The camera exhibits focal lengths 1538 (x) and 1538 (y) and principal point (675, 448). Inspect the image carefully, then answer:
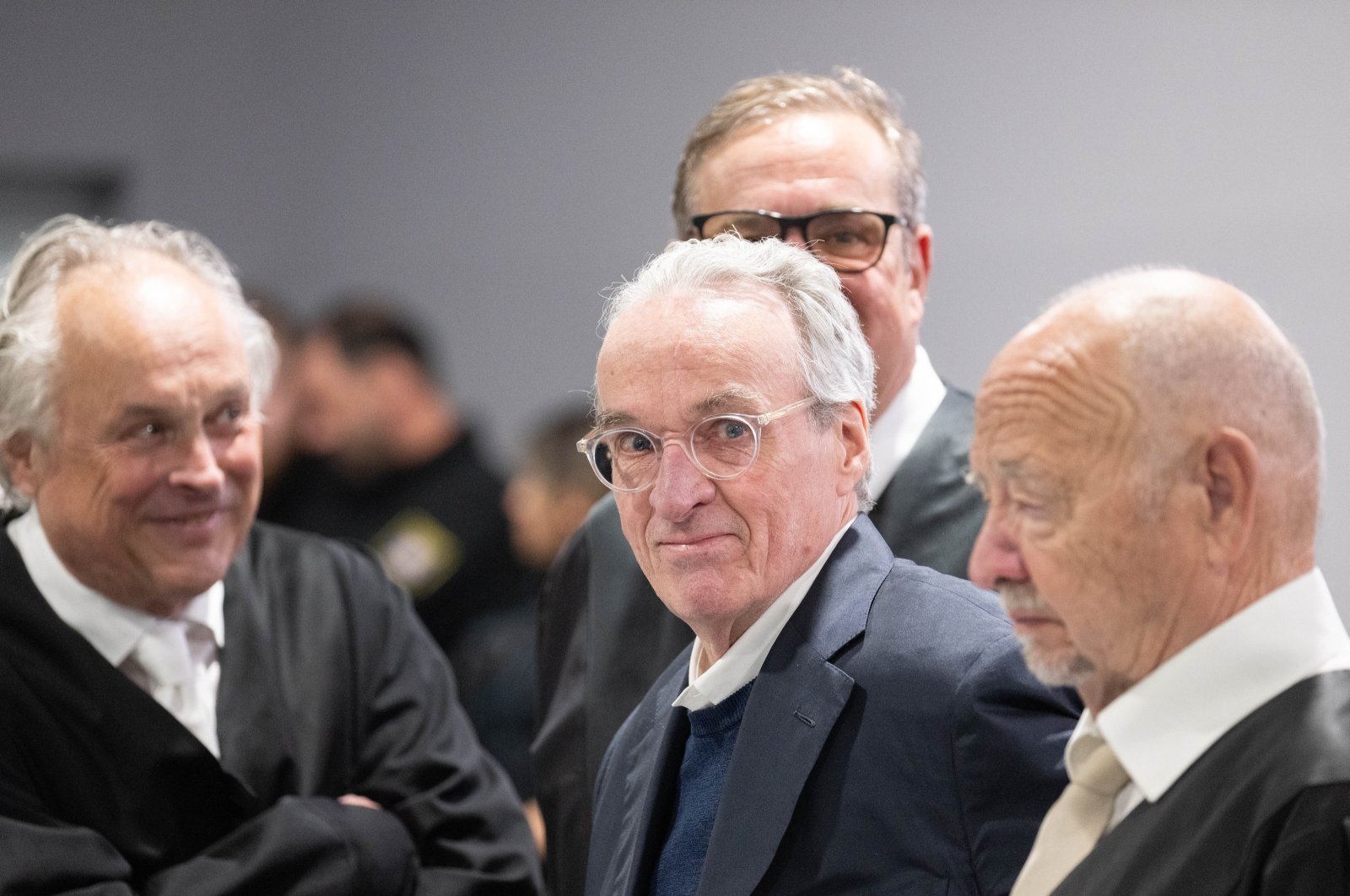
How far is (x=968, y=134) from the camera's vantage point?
13.4 ft

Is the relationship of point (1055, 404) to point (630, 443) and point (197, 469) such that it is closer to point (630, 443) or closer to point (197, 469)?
point (630, 443)

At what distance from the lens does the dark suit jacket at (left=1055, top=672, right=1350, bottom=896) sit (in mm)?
1095

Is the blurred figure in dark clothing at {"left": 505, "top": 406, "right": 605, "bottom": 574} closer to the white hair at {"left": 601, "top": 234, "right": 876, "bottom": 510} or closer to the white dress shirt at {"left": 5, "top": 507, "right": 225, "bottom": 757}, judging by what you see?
the white dress shirt at {"left": 5, "top": 507, "right": 225, "bottom": 757}

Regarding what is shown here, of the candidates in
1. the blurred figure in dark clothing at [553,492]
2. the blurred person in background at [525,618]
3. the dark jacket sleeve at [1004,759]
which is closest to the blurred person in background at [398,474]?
the blurred person in background at [525,618]

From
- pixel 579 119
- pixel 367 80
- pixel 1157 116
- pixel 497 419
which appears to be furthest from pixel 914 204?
pixel 367 80

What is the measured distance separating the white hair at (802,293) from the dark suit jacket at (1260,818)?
0.63 m

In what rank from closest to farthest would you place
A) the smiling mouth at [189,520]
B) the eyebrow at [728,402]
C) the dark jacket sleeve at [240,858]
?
1. the eyebrow at [728,402]
2. the dark jacket sleeve at [240,858]
3. the smiling mouth at [189,520]

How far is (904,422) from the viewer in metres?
2.16

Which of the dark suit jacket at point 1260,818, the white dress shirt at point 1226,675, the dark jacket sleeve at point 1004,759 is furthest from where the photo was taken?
the dark jacket sleeve at point 1004,759

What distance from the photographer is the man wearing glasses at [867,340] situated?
211 centimetres

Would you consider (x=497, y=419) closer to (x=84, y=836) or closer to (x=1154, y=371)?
(x=84, y=836)

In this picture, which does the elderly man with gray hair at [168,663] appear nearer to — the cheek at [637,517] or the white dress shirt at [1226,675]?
the cheek at [637,517]

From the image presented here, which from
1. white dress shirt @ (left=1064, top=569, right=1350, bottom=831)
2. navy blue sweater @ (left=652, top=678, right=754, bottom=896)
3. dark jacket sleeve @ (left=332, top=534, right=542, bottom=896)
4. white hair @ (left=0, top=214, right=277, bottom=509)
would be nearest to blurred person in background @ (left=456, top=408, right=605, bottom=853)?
dark jacket sleeve @ (left=332, top=534, right=542, bottom=896)

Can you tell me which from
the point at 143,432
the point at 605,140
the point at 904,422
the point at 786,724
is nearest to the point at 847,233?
the point at 904,422
